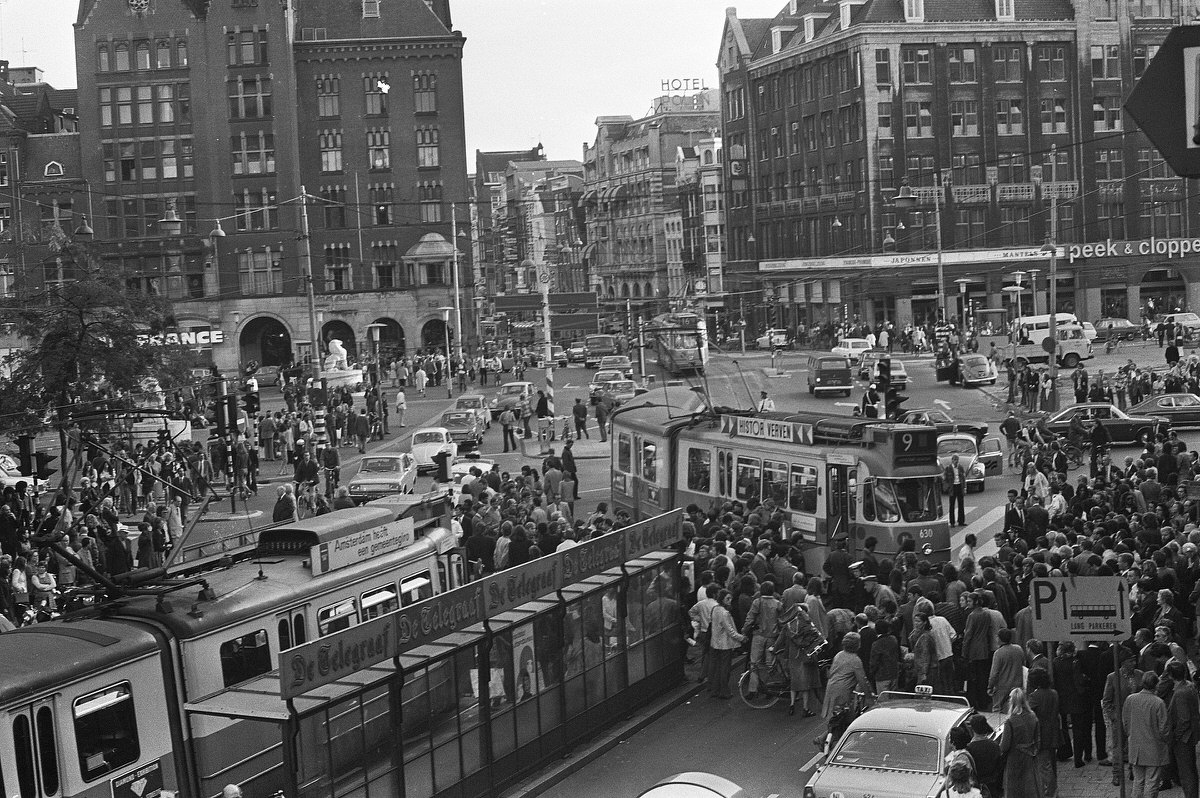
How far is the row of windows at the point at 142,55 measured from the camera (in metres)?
85.6

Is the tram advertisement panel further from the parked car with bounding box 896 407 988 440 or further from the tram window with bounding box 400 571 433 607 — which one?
the parked car with bounding box 896 407 988 440

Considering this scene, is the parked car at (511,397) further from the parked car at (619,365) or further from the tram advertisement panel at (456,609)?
the tram advertisement panel at (456,609)

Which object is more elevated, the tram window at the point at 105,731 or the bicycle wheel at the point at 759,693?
the tram window at the point at 105,731

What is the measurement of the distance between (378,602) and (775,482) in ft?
36.0

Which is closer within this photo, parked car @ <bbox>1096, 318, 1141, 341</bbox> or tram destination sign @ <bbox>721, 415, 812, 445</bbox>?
tram destination sign @ <bbox>721, 415, 812, 445</bbox>

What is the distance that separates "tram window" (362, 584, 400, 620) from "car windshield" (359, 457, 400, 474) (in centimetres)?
2155

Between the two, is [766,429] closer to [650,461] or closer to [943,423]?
[650,461]

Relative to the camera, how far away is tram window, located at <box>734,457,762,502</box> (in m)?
27.5

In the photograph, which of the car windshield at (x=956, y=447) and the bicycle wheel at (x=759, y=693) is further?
the car windshield at (x=956, y=447)

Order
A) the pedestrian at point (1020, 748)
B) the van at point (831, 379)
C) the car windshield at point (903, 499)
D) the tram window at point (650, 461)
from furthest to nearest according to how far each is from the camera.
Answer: the van at point (831, 379) → the tram window at point (650, 461) → the car windshield at point (903, 499) → the pedestrian at point (1020, 748)

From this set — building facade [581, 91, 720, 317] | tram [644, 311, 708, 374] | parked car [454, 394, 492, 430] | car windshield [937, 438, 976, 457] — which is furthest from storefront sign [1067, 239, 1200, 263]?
car windshield [937, 438, 976, 457]

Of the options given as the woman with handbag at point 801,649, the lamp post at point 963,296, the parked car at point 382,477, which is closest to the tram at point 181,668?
the woman with handbag at point 801,649

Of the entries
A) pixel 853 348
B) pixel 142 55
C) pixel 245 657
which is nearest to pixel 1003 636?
pixel 245 657

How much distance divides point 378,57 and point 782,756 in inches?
Answer: 3052
